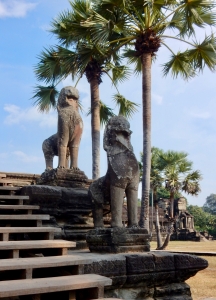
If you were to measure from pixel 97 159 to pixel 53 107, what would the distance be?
2306 mm

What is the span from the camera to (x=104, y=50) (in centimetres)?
1095

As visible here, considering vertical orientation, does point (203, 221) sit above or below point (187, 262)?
below

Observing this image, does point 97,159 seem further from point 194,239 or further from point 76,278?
point 194,239

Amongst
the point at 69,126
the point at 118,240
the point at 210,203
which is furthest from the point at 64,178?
the point at 210,203

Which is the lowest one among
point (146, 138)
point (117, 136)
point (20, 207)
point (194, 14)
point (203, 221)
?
point (203, 221)

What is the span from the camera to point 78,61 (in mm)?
10836

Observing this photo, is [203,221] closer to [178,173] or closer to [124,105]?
[178,173]

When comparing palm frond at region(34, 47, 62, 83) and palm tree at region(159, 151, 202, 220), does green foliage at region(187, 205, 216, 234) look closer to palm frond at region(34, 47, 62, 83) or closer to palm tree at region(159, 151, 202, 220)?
palm tree at region(159, 151, 202, 220)

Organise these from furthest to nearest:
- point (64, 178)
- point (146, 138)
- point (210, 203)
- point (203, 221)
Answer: point (210, 203) < point (203, 221) < point (146, 138) < point (64, 178)

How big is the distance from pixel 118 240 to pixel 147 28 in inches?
301

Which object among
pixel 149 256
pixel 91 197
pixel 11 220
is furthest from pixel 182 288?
pixel 11 220

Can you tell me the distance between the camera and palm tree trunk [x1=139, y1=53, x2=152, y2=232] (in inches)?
360

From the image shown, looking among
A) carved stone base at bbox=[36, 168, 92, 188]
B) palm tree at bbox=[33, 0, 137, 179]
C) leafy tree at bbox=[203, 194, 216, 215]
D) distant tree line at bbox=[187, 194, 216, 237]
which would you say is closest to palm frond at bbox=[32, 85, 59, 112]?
palm tree at bbox=[33, 0, 137, 179]

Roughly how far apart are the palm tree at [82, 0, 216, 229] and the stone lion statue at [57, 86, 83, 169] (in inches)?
133
